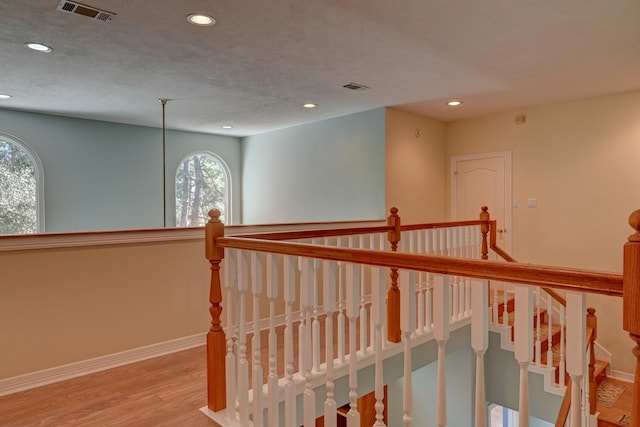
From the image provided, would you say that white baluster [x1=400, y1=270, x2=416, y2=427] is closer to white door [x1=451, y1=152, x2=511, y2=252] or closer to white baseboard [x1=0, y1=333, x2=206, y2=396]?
white baseboard [x1=0, y1=333, x2=206, y2=396]

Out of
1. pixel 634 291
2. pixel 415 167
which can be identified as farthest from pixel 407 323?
pixel 415 167

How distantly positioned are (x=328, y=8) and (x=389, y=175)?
116 inches

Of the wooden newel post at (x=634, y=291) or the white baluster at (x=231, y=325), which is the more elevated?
the wooden newel post at (x=634, y=291)

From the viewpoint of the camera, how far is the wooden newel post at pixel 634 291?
87 centimetres

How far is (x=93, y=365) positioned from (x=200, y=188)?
14.4 ft

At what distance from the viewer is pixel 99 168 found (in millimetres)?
5746

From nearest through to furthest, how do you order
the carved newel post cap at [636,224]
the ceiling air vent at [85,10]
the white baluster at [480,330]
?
1. the carved newel post cap at [636,224]
2. the white baluster at [480,330]
3. the ceiling air vent at [85,10]

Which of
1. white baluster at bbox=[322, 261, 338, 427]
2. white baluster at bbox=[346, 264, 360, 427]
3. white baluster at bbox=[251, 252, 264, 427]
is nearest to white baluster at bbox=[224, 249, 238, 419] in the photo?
white baluster at bbox=[251, 252, 264, 427]

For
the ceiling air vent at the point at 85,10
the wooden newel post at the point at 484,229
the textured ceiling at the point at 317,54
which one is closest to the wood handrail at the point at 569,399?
the wooden newel post at the point at 484,229

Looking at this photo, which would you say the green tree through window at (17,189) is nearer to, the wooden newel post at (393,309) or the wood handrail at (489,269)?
the wooden newel post at (393,309)

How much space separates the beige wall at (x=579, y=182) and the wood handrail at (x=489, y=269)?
447 cm

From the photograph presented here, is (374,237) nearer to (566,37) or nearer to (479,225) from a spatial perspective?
(479,225)

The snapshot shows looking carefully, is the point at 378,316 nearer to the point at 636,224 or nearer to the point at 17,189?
the point at 636,224

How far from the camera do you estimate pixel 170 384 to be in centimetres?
270
